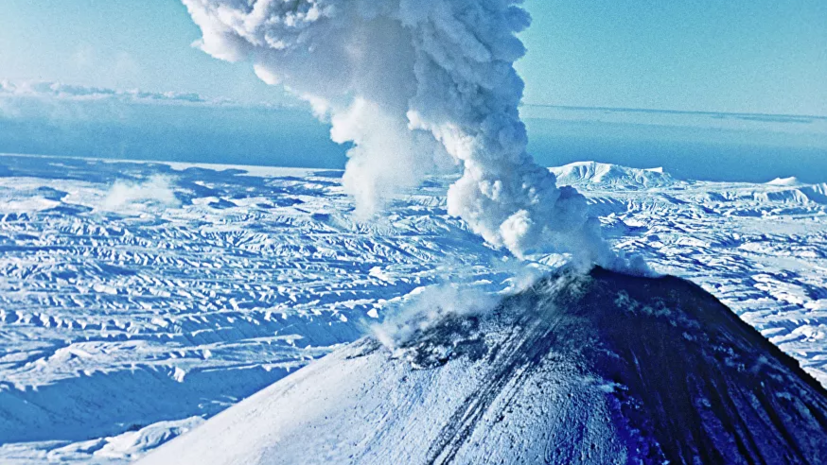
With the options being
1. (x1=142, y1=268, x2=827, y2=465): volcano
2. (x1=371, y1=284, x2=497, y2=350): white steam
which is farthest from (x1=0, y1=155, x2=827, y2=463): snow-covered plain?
(x1=142, y1=268, x2=827, y2=465): volcano

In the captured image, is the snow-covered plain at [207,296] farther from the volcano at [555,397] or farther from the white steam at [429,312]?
the volcano at [555,397]

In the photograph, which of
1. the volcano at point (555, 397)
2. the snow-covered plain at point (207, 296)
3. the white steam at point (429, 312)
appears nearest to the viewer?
the volcano at point (555, 397)

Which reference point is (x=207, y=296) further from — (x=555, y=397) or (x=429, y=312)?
(x=555, y=397)

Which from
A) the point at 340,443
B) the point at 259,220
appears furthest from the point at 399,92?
the point at 259,220

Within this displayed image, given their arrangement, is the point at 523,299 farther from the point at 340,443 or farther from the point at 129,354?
the point at 129,354

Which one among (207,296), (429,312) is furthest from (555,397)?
(207,296)

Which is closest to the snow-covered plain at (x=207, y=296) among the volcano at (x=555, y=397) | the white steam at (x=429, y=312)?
the white steam at (x=429, y=312)
